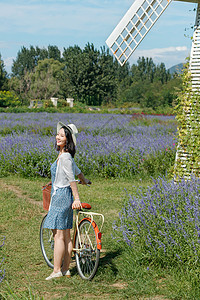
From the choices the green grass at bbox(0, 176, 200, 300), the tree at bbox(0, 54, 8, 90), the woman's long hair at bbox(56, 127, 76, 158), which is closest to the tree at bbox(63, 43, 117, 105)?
the tree at bbox(0, 54, 8, 90)

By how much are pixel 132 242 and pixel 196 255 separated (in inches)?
32.8

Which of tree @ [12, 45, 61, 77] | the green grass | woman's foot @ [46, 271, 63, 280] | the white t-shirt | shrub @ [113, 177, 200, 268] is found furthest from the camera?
tree @ [12, 45, 61, 77]

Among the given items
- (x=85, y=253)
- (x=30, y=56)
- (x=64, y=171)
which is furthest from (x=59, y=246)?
(x=30, y=56)

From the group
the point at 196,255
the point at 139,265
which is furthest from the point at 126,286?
the point at 196,255

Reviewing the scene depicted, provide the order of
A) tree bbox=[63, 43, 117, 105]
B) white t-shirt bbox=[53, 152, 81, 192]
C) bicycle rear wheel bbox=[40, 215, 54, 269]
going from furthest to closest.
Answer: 1. tree bbox=[63, 43, 117, 105]
2. bicycle rear wheel bbox=[40, 215, 54, 269]
3. white t-shirt bbox=[53, 152, 81, 192]

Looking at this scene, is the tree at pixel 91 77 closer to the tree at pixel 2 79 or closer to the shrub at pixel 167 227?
the tree at pixel 2 79

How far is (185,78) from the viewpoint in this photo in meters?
6.80

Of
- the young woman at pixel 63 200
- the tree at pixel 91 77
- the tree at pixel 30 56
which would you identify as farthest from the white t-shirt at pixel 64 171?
the tree at pixel 30 56

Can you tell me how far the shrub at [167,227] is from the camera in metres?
3.73

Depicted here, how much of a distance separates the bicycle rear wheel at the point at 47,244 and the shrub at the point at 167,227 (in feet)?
3.01

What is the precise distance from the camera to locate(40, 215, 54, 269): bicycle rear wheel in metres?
4.50

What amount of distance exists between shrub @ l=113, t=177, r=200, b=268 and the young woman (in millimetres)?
723

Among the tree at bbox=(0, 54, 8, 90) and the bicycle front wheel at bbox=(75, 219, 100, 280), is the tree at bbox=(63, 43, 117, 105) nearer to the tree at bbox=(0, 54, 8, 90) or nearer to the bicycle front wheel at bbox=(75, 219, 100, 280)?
the tree at bbox=(0, 54, 8, 90)

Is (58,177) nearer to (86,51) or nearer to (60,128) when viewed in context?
(60,128)
